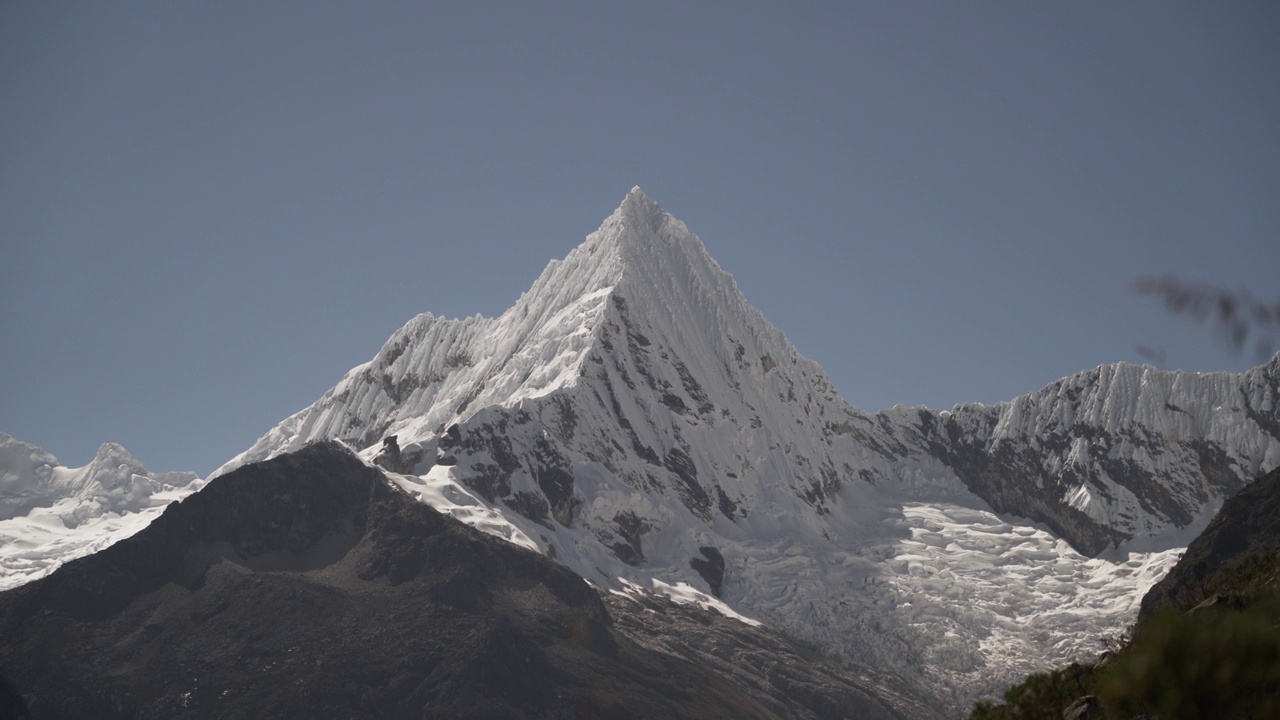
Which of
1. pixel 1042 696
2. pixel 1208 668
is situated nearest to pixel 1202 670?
pixel 1208 668

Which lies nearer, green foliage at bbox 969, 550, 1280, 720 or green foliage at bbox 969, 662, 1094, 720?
green foliage at bbox 969, 550, 1280, 720

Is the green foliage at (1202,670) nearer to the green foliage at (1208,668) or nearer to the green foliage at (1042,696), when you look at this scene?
the green foliage at (1208,668)

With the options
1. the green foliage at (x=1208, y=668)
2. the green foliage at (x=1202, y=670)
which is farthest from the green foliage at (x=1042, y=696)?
the green foliage at (x=1208, y=668)

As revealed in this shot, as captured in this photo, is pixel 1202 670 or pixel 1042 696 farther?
pixel 1042 696

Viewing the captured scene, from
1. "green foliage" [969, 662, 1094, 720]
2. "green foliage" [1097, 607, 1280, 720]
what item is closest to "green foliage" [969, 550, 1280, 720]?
"green foliage" [1097, 607, 1280, 720]

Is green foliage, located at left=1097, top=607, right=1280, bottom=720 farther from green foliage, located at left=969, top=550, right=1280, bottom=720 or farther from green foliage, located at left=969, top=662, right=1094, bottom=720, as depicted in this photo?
green foliage, located at left=969, top=662, right=1094, bottom=720

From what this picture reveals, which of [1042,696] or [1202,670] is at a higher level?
[1042,696]

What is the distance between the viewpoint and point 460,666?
198 meters

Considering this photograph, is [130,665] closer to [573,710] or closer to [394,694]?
[394,694]

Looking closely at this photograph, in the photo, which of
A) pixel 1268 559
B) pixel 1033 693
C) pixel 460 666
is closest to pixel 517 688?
pixel 460 666

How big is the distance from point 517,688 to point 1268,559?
438ft

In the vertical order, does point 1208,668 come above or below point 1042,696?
below

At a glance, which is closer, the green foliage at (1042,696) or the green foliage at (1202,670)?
the green foliage at (1202,670)

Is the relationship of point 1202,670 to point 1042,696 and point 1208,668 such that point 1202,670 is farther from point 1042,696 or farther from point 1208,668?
point 1042,696
